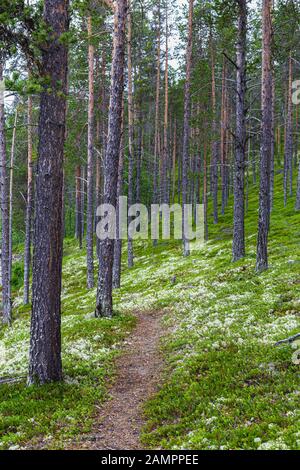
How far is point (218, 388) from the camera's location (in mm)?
8375

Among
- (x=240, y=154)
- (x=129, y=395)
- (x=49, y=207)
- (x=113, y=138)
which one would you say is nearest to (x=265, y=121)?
(x=240, y=154)

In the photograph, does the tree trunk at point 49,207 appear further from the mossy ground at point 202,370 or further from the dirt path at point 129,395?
the dirt path at point 129,395

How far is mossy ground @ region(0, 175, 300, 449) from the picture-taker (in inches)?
274

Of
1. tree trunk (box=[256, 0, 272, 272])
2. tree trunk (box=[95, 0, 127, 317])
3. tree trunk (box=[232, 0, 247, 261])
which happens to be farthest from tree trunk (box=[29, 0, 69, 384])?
tree trunk (box=[232, 0, 247, 261])

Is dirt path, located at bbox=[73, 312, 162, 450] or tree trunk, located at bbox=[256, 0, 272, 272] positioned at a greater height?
tree trunk, located at bbox=[256, 0, 272, 272]

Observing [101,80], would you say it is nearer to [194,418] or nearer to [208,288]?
[208,288]

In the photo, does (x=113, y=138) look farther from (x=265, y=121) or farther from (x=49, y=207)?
(x=265, y=121)

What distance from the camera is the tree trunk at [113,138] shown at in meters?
14.5

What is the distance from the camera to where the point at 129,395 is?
367 inches

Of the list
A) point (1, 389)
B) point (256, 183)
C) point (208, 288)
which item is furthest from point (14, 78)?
point (256, 183)

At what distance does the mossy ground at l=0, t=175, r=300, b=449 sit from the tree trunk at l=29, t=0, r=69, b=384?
981 mm

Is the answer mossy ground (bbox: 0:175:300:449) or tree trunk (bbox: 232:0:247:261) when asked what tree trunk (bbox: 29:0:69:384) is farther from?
tree trunk (bbox: 232:0:247:261)

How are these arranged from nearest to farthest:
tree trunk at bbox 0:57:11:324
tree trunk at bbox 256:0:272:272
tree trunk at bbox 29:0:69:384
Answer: tree trunk at bbox 29:0:69:384
tree trunk at bbox 256:0:272:272
tree trunk at bbox 0:57:11:324
